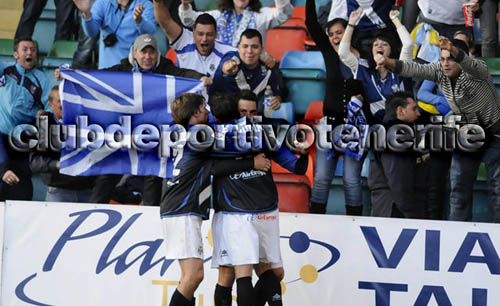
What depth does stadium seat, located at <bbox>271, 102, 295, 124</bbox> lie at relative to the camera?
4.88 metres

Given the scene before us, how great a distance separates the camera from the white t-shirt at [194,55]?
16.3 feet

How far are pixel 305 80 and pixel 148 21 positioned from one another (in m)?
1.22

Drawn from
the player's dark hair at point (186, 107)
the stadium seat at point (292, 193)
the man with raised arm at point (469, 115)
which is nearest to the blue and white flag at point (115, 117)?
the player's dark hair at point (186, 107)

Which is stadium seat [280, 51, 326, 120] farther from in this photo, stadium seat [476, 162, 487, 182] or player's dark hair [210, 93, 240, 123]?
stadium seat [476, 162, 487, 182]

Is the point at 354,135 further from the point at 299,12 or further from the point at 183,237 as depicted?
the point at 183,237

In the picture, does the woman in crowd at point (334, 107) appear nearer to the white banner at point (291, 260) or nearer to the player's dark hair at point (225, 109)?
the white banner at point (291, 260)

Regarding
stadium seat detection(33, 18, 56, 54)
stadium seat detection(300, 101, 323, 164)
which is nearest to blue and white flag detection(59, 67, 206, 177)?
stadium seat detection(33, 18, 56, 54)

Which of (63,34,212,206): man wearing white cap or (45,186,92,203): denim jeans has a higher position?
(63,34,212,206): man wearing white cap

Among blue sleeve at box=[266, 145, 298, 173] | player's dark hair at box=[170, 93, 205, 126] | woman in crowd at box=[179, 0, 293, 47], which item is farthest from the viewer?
woman in crowd at box=[179, 0, 293, 47]

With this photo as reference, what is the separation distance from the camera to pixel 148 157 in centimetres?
496

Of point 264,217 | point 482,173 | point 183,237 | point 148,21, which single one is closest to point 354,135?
point 482,173

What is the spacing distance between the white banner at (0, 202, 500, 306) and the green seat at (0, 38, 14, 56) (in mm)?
1126

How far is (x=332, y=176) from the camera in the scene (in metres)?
4.88

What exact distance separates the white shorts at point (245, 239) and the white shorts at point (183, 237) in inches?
5.4
